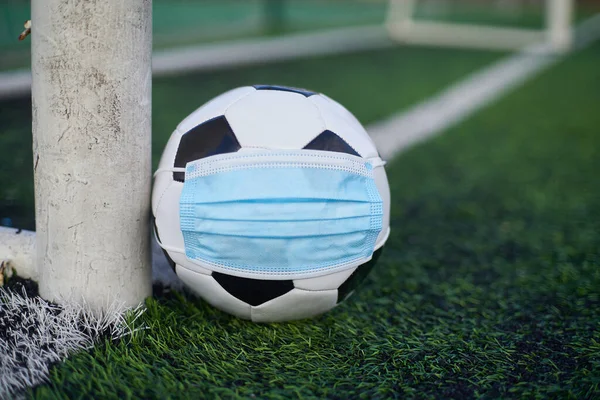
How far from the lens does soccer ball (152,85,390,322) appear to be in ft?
6.95

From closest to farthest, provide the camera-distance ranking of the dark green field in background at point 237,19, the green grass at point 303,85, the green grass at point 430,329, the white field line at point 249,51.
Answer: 1. the green grass at point 430,329
2. the green grass at point 303,85
3. the white field line at point 249,51
4. the dark green field in background at point 237,19

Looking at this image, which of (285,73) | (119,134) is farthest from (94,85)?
(285,73)

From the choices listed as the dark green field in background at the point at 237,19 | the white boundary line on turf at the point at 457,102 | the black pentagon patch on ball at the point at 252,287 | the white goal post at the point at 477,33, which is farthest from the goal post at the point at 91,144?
the white goal post at the point at 477,33

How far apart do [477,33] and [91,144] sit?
14.1m

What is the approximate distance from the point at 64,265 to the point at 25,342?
0.27 metres

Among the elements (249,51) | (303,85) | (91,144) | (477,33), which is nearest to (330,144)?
(91,144)

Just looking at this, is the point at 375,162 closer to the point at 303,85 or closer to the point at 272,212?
the point at 272,212

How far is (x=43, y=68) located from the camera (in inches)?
83.0

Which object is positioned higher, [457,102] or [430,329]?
[457,102]

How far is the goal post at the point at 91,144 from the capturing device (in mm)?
2068

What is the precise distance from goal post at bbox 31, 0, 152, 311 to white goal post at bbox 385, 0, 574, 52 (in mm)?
12038

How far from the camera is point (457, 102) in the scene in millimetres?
7723

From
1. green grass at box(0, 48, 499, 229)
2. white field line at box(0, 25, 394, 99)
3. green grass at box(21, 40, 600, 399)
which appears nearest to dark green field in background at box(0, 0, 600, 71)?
A: white field line at box(0, 25, 394, 99)

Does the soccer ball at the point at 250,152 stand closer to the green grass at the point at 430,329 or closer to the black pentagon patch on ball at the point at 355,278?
the black pentagon patch on ball at the point at 355,278
